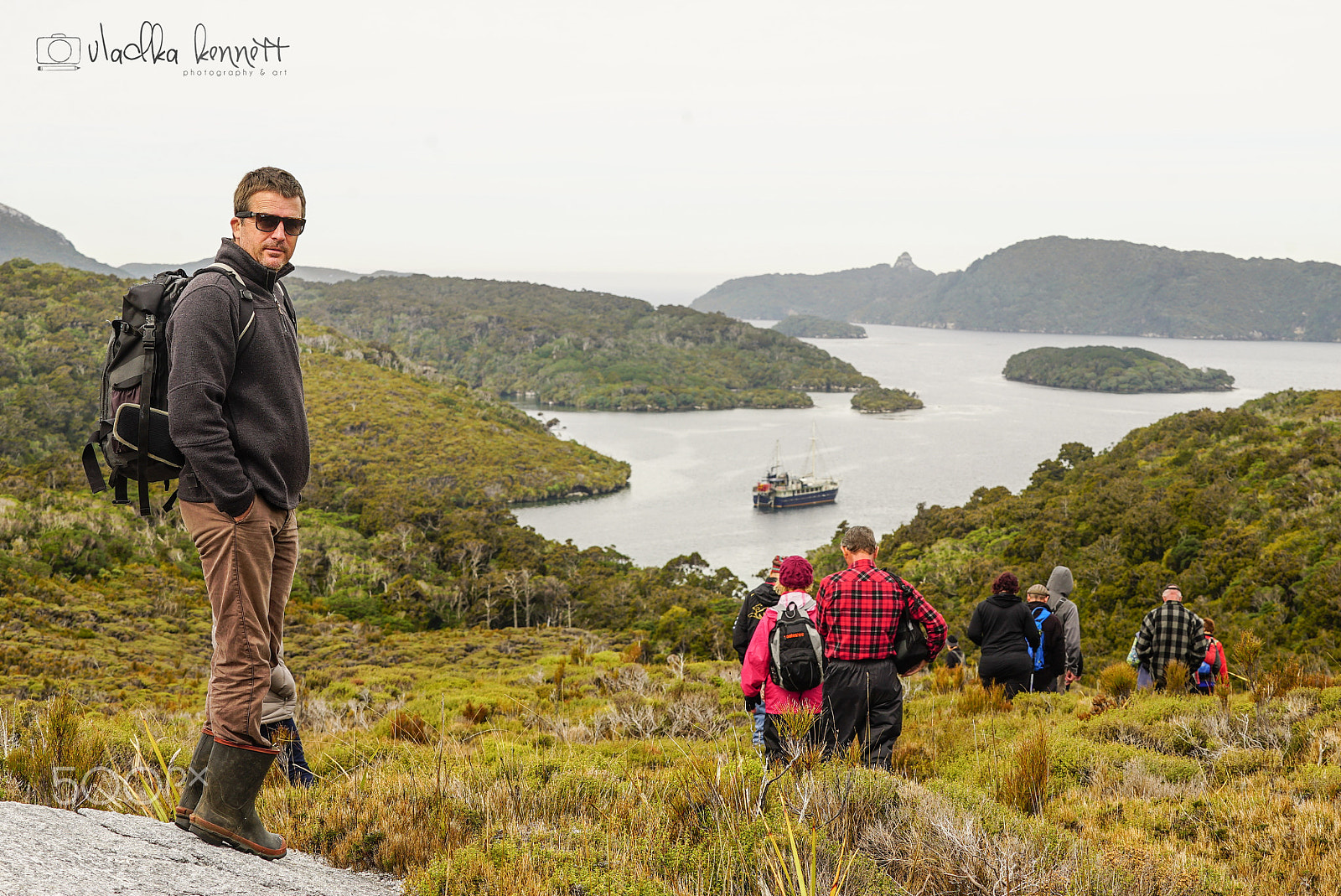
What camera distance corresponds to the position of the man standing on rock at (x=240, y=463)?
2.32m

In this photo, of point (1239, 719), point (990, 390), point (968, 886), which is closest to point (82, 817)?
point (968, 886)

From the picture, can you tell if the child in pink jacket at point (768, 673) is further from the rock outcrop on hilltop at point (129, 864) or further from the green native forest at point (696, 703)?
the rock outcrop on hilltop at point (129, 864)

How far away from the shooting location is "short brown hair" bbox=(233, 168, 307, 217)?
257cm

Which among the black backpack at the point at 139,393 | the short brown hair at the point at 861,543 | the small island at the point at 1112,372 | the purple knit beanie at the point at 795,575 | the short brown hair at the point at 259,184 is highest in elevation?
the small island at the point at 1112,372

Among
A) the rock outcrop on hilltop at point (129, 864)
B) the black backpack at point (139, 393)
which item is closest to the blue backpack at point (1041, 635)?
the rock outcrop on hilltop at point (129, 864)

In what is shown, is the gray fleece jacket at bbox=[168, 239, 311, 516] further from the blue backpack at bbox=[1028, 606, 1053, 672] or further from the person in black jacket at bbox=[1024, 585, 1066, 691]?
the blue backpack at bbox=[1028, 606, 1053, 672]

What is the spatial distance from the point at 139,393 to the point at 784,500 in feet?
200

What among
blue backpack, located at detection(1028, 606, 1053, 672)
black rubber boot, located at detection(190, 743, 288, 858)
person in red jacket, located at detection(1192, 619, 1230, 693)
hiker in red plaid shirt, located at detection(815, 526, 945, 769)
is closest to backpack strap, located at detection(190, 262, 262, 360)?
black rubber boot, located at detection(190, 743, 288, 858)

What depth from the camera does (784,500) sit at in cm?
6225

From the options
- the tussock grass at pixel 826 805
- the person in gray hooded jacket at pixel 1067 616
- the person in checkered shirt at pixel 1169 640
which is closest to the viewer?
the tussock grass at pixel 826 805

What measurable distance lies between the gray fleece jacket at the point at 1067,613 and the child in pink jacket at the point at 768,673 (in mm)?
4104

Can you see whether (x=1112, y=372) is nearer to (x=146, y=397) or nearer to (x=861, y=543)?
(x=861, y=543)

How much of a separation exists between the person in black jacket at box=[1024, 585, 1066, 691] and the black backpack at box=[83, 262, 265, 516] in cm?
642

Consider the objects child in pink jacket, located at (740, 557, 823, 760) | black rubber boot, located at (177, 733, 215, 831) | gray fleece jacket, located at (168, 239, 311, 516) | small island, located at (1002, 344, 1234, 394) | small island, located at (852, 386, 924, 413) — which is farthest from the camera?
small island, located at (1002, 344, 1234, 394)
